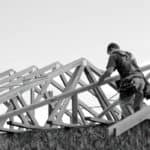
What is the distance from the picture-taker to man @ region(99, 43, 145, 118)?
664cm

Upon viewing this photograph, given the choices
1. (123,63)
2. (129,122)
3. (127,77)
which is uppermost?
(123,63)

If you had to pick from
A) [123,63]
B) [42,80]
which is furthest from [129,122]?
[42,80]

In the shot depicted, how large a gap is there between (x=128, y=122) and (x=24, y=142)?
3690mm

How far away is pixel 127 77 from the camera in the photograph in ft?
22.1

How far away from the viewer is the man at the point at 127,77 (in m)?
6.64

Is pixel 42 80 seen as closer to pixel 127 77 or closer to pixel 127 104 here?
pixel 127 104

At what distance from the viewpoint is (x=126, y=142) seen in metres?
6.68

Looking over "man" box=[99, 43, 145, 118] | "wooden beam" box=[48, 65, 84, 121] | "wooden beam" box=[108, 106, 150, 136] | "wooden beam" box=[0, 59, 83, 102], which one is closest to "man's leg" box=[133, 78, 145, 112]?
"man" box=[99, 43, 145, 118]

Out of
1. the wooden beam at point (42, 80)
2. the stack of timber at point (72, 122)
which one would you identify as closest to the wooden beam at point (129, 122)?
the stack of timber at point (72, 122)

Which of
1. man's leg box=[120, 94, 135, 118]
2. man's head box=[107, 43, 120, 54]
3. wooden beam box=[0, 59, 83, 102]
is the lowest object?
man's leg box=[120, 94, 135, 118]

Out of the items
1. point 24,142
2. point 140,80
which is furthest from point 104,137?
point 24,142

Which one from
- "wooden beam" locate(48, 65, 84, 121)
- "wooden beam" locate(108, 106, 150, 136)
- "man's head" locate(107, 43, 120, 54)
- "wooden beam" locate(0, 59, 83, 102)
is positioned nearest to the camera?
"wooden beam" locate(108, 106, 150, 136)

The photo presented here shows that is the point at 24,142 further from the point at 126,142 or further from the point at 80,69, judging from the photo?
the point at 126,142

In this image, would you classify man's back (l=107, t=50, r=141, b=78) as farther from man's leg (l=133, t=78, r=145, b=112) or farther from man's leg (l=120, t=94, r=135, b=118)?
man's leg (l=120, t=94, r=135, b=118)
